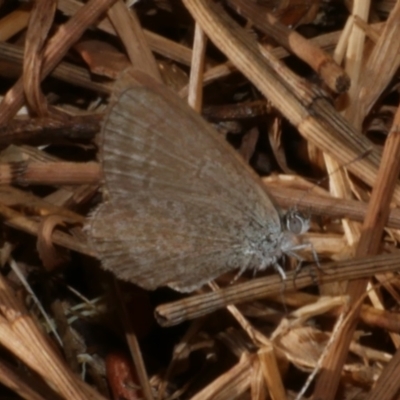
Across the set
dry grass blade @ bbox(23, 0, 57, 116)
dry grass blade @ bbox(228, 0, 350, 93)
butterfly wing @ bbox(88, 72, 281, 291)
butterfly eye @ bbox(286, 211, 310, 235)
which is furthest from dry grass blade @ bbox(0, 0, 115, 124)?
butterfly eye @ bbox(286, 211, 310, 235)

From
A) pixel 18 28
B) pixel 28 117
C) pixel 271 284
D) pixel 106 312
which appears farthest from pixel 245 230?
pixel 18 28

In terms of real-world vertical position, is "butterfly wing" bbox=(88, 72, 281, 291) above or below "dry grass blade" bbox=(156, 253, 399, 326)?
above

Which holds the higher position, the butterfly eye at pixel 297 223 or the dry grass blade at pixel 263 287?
the butterfly eye at pixel 297 223

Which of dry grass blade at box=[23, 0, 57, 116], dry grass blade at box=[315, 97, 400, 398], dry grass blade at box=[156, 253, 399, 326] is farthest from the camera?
dry grass blade at box=[23, 0, 57, 116]

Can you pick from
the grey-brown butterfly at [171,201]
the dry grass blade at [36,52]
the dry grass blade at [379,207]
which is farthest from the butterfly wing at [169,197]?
the dry grass blade at [36,52]

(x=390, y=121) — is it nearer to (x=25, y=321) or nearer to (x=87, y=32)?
(x=87, y=32)

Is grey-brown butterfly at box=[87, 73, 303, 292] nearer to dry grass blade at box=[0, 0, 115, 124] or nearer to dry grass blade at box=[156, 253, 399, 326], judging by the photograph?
dry grass blade at box=[156, 253, 399, 326]

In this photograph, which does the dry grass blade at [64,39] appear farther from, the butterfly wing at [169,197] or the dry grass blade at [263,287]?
the dry grass blade at [263,287]
